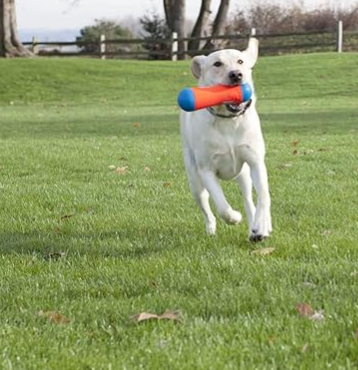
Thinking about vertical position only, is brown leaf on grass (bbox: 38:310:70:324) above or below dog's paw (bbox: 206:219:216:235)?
above

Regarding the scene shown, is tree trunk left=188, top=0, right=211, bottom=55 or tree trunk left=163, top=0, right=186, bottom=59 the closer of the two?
tree trunk left=163, top=0, right=186, bottom=59

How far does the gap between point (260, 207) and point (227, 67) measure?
107cm

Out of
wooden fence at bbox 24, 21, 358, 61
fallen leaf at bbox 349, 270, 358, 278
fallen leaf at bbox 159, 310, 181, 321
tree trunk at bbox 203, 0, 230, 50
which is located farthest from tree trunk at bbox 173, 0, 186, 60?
fallen leaf at bbox 159, 310, 181, 321

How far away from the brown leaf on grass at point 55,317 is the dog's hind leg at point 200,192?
2.20 metres

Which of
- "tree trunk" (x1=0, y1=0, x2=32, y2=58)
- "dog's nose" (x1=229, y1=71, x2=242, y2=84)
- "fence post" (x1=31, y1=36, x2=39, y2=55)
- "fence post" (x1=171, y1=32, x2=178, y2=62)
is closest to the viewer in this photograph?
"dog's nose" (x1=229, y1=71, x2=242, y2=84)

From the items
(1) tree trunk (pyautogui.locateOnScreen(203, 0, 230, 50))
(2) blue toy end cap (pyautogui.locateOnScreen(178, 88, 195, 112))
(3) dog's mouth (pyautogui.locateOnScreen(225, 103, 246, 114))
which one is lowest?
(3) dog's mouth (pyautogui.locateOnScreen(225, 103, 246, 114))

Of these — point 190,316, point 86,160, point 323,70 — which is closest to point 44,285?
point 190,316

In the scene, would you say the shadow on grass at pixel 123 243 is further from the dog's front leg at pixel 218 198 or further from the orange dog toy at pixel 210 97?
the orange dog toy at pixel 210 97

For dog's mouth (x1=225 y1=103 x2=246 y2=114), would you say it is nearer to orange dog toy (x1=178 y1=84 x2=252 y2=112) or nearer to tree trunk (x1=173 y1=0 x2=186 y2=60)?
orange dog toy (x1=178 y1=84 x2=252 y2=112)

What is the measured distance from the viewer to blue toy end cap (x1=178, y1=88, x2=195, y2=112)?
5.64 metres

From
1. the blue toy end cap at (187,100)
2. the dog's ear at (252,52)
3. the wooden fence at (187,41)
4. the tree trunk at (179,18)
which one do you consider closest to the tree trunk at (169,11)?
the tree trunk at (179,18)

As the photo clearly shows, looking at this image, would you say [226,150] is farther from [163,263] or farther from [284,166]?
[284,166]

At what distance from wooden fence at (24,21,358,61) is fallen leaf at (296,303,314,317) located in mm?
35603

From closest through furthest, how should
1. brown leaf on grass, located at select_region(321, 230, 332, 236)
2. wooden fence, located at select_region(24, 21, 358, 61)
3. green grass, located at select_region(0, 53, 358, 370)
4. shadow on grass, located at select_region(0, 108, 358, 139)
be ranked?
green grass, located at select_region(0, 53, 358, 370) < brown leaf on grass, located at select_region(321, 230, 332, 236) < shadow on grass, located at select_region(0, 108, 358, 139) < wooden fence, located at select_region(24, 21, 358, 61)
